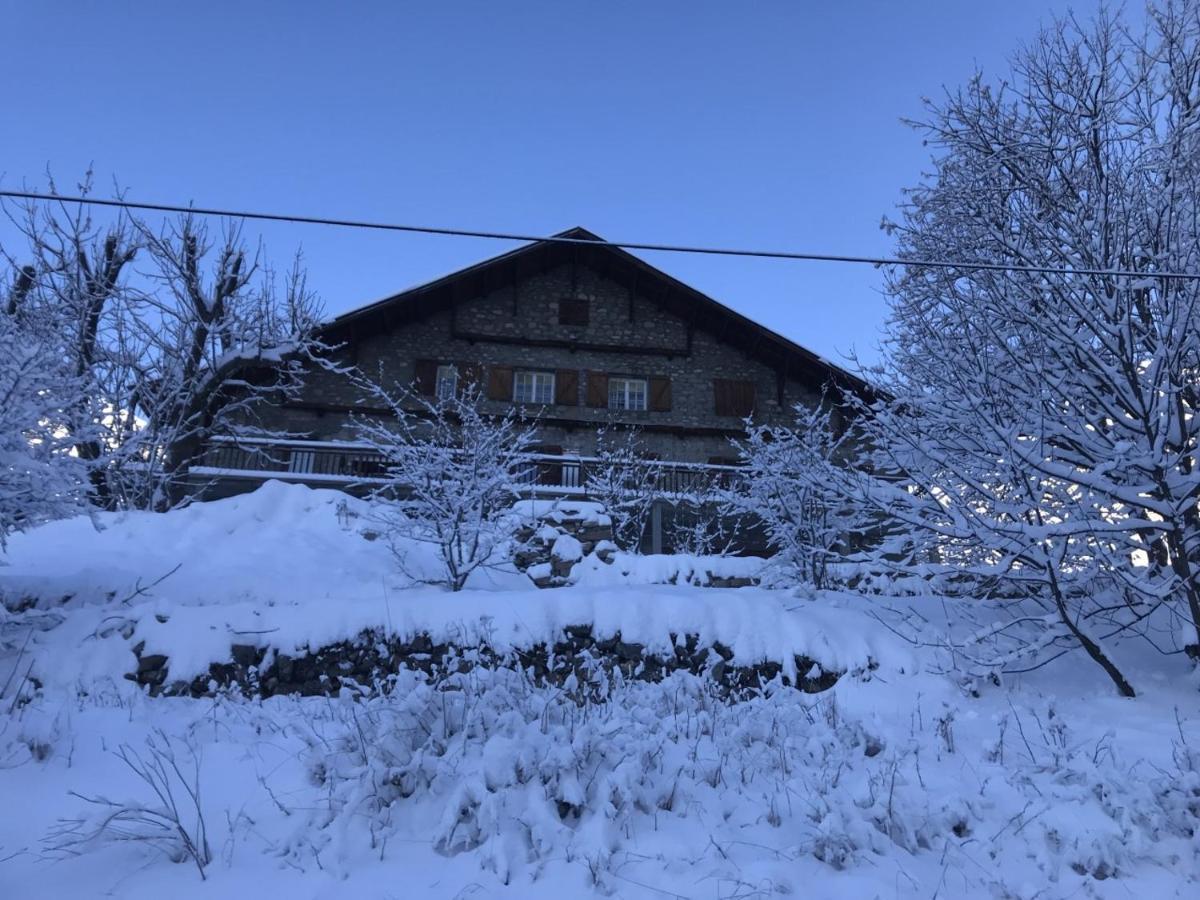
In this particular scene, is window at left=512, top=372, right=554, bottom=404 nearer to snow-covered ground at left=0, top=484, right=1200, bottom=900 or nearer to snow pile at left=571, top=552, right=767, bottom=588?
snow pile at left=571, top=552, right=767, bottom=588

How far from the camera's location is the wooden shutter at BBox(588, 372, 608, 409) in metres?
19.4

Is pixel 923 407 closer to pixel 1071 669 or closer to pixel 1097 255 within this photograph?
pixel 1097 255

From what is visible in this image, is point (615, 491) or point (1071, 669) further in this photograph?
point (615, 491)

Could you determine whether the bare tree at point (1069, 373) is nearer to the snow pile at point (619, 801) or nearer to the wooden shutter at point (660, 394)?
the snow pile at point (619, 801)

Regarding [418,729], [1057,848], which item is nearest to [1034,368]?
[1057,848]

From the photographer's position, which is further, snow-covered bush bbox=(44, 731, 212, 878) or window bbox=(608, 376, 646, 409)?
window bbox=(608, 376, 646, 409)

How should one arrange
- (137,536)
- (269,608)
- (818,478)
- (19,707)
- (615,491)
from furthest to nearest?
1. (615,491)
2. (137,536)
3. (269,608)
4. (818,478)
5. (19,707)

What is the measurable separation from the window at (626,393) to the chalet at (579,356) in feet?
0.11

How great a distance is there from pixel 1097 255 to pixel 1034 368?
1.23 metres

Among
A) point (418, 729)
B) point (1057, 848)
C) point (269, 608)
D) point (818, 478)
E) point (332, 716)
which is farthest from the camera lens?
point (269, 608)

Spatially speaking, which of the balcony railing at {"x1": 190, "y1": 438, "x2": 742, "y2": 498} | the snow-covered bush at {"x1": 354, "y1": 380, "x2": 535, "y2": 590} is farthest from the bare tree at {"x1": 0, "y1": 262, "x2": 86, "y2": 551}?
the balcony railing at {"x1": 190, "y1": 438, "x2": 742, "y2": 498}

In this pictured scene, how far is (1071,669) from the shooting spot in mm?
6680

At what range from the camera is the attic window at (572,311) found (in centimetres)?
2031

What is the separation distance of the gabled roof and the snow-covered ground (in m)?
12.3
